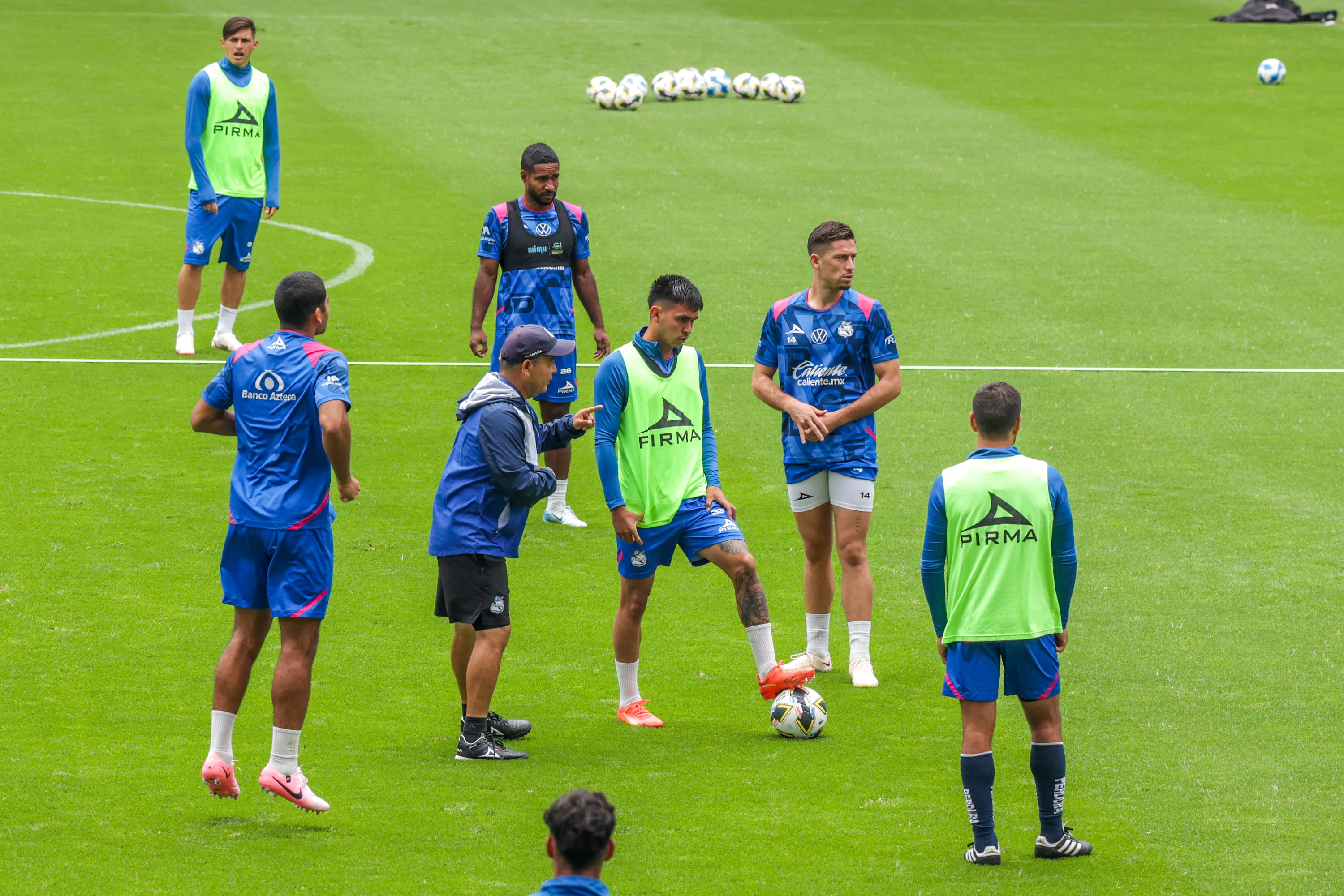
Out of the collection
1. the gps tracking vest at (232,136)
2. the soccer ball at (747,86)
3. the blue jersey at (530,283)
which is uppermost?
the soccer ball at (747,86)

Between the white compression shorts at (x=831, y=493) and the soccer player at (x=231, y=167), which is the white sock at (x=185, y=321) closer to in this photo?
the soccer player at (x=231, y=167)

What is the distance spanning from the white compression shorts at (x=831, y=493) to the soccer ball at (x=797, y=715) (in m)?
1.22

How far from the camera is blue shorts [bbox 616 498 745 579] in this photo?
8.51m

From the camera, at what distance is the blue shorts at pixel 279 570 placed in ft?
23.8

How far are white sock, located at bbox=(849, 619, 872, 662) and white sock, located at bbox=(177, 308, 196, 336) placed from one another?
8754mm

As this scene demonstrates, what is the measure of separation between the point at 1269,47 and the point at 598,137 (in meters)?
16.8

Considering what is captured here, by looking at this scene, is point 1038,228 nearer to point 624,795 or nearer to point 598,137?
point 598,137

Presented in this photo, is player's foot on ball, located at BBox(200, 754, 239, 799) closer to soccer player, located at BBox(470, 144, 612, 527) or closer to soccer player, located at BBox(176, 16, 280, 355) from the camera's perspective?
soccer player, located at BBox(470, 144, 612, 527)

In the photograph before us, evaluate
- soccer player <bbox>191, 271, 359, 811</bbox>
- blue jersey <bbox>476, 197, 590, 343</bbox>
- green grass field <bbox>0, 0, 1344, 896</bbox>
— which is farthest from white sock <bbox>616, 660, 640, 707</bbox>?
blue jersey <bbox>476, 197, 590, 343</bbox>

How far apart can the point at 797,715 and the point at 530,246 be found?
4.63 meters

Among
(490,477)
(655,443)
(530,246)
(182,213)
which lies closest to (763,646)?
(655,443)

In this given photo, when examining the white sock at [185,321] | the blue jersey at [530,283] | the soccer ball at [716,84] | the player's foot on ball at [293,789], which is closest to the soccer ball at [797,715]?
the player's foot on ball at [293,789]

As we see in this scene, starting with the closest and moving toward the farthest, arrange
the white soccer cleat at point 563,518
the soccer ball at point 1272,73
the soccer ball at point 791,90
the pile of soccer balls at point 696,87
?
the white soccer cleat at point 563,518, the pile of soccer balls at point 696,87, the soccer ball at point 791,90, the soccer ball at point 1272,73

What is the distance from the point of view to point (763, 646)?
8.48 m
